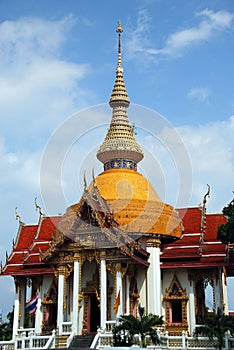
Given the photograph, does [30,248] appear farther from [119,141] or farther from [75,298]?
[119,141]

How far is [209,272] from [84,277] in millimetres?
5708

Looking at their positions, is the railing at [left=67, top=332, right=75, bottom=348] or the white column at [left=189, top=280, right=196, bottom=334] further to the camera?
the white column at [left=189, top=280, right=196, bottom=334]

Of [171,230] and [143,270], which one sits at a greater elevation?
[171,230]

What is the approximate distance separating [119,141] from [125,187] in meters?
3.54

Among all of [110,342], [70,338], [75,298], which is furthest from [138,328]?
[75,298]

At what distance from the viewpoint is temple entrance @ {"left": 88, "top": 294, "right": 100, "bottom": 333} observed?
80.9 feet

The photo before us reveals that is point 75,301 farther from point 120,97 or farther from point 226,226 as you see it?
point 120,97

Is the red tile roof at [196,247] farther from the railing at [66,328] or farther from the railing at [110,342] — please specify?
the railing at [66,328]

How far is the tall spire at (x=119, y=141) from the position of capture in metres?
30.6

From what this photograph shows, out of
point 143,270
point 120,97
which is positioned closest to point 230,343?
point 143,270

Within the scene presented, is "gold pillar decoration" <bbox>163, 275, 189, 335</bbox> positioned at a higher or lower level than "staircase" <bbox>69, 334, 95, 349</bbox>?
higher

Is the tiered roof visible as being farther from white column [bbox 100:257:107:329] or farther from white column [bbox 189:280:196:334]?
white column [bbox 100:257:107:329]

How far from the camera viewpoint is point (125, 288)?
24.5 metres

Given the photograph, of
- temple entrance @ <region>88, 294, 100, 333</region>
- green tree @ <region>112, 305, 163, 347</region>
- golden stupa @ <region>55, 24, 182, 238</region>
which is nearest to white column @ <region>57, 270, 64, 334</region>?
temple entrance @ <region>88, 294, 100, 333</region>
